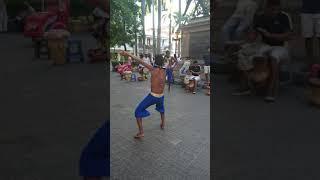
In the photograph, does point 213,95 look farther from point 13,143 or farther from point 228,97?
point 13,143

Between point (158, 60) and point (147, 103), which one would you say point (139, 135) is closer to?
point (147, 103)

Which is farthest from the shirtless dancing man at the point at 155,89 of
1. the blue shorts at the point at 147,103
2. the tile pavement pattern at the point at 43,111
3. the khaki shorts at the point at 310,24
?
the khaki shorts at the point at 310,24

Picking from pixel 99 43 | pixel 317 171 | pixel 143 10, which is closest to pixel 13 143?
pixel 99 43

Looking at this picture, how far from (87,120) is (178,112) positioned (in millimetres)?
1257

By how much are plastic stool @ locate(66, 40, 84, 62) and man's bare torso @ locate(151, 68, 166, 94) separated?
87cm

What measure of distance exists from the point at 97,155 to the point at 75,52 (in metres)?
0.86

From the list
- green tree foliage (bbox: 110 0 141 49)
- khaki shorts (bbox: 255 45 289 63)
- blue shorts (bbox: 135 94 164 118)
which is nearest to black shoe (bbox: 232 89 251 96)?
khaki shorts (bbox: 255 45 289 63)

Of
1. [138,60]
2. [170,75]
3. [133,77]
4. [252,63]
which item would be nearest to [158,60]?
[138,60]

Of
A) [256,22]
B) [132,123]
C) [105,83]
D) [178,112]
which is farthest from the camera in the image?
[178,112]

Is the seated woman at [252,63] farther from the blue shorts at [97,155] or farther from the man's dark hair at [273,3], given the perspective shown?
the blue shorts at [97,155]

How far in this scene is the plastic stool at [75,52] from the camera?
7.85 ft

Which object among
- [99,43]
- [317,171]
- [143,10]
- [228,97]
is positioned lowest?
[317,171]

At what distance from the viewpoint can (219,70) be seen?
2.28 metres

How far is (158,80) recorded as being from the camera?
3303 mm
